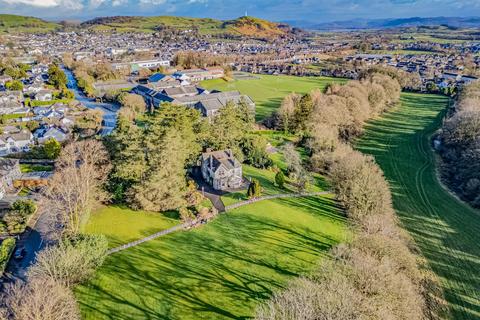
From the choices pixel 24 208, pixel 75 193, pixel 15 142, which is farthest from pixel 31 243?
pixel 15 142

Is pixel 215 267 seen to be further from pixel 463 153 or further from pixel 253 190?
pixel 463 153

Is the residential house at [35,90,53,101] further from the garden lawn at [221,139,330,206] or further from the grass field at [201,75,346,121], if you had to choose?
the garden lawn at [221,139,330,206]

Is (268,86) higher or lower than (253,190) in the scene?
higher

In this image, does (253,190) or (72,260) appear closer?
(72,260)

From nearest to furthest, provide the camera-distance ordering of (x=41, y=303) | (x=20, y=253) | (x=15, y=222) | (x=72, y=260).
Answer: (x=41, y=303)
(x=72, y=260)
(x=20, y=253)
(x=15, y=222)

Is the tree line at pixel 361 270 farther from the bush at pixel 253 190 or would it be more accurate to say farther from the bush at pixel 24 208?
the bush at pixel 24 208

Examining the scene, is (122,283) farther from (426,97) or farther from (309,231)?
(426,97)

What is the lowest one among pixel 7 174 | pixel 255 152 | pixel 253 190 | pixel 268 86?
pixel 7 174

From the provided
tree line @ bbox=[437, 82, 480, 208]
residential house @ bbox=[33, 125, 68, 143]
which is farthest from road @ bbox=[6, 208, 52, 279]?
tree line @ bbox=[437, 82, 480, 208]
